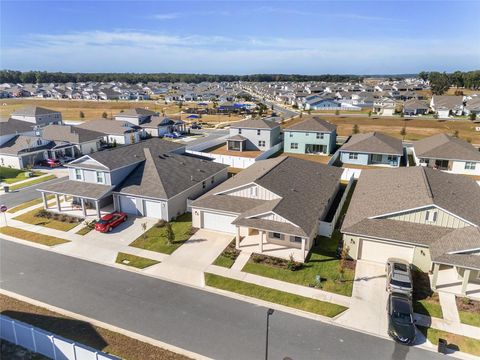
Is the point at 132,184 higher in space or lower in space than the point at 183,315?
higher

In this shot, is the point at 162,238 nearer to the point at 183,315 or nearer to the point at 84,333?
the point at 183,315

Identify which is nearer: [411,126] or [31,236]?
[31,236]

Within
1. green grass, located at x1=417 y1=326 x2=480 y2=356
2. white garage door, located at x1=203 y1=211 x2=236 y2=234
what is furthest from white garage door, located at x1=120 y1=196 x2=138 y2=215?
green grass, located at x1=417 y1=326 x2=480 y2=356

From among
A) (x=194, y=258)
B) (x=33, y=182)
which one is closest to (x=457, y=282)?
(x=194, y=258)

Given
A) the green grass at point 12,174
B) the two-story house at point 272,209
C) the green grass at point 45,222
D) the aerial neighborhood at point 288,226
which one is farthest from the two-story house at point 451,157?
the green grass at point 12,174

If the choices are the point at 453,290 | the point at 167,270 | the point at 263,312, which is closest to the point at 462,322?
the point at 453,290

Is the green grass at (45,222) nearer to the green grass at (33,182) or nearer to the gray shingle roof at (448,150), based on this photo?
the green grass at (33,182)

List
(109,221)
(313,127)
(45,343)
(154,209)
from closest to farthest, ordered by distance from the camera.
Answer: (45,343) → (109,221) → (154,209) → (313,127)

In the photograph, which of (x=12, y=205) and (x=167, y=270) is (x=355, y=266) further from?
(x=12, y=205)
